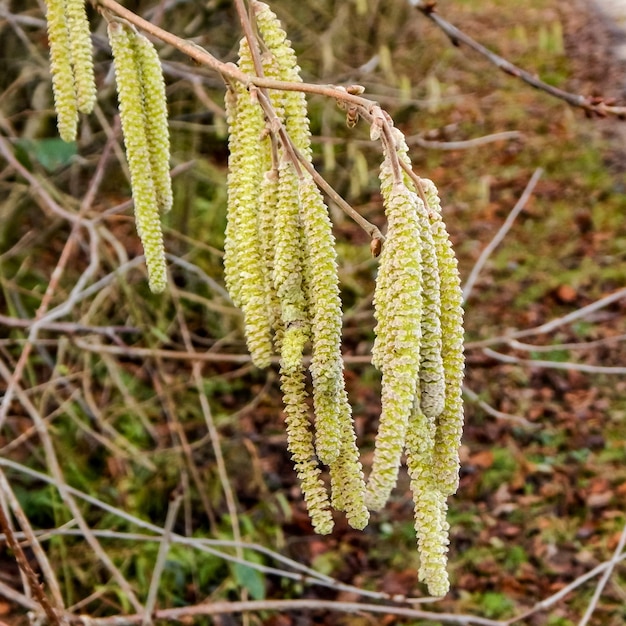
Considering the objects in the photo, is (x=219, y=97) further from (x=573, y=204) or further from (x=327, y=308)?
(x=327, y=308)

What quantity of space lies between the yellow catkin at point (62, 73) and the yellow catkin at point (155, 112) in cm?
11

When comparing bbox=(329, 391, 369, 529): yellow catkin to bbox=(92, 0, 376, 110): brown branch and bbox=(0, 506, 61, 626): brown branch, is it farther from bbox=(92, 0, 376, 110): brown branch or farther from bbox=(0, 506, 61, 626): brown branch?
bbox=(0, 506, 61, 626): brown branch

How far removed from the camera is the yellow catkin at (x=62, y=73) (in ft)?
3.65

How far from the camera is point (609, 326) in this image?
450 cm

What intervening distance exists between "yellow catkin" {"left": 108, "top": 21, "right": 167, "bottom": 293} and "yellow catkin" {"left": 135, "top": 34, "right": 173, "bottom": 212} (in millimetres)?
10

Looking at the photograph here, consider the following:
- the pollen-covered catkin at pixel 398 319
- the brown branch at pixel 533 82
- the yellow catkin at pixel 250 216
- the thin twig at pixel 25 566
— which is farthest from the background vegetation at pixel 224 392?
the pollen-covered catkin at pixel 398 319

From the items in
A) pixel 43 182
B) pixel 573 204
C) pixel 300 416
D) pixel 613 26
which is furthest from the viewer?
pixel 613 26

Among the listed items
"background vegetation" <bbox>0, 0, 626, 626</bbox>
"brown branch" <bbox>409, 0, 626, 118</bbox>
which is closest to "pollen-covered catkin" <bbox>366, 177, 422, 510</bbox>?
"brown branch" <bbox>409, 0, 626, 118</bbox>

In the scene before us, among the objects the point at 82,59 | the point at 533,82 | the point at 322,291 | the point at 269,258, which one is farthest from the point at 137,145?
the point at 533,82

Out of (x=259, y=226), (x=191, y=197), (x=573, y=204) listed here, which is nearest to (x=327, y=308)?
(x=259, y=226)

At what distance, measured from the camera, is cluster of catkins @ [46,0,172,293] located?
3.40ft

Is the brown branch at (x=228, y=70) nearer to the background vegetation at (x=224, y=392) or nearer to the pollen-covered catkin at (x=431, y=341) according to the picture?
the pollen-covered catkin at (x=431, y=341)

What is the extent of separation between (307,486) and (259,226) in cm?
30

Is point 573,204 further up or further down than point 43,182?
further down
